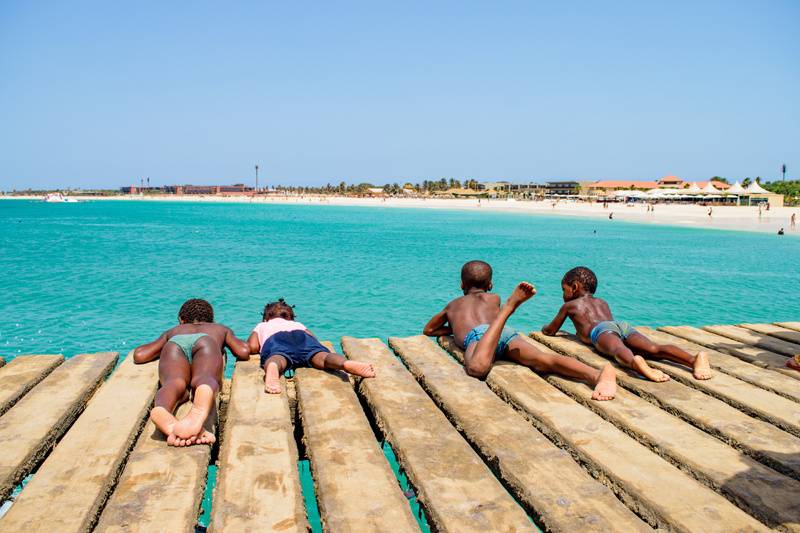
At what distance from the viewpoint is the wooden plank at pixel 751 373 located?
15.5 ft

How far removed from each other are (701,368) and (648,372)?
1.78 feet

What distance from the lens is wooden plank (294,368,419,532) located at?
2689 mm

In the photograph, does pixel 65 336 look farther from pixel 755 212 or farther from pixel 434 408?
pixel 755 212

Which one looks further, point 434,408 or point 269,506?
point 434,408

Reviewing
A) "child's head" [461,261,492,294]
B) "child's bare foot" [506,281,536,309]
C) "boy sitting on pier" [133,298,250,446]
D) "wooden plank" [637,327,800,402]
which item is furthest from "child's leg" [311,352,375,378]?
"wooden plank" [637,327,800,402]

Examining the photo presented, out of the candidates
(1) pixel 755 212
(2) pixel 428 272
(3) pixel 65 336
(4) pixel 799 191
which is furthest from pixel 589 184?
(3) pixel 65 336

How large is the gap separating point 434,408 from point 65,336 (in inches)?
443

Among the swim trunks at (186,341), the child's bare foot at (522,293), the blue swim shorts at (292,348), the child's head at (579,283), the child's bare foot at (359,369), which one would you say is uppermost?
the child's bare foot at (522,293)

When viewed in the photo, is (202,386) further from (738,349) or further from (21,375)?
(738,349)

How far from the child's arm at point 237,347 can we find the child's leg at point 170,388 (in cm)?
63

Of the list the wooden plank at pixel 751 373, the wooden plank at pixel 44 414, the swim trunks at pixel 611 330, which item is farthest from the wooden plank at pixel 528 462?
the wooden plank at pixel 44 414

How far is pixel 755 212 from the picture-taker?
69.2 metres

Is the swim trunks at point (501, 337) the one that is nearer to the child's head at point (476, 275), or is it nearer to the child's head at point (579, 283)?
the child's head at point (476, 275)

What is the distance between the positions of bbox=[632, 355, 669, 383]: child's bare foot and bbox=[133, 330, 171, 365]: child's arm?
14.2ft
